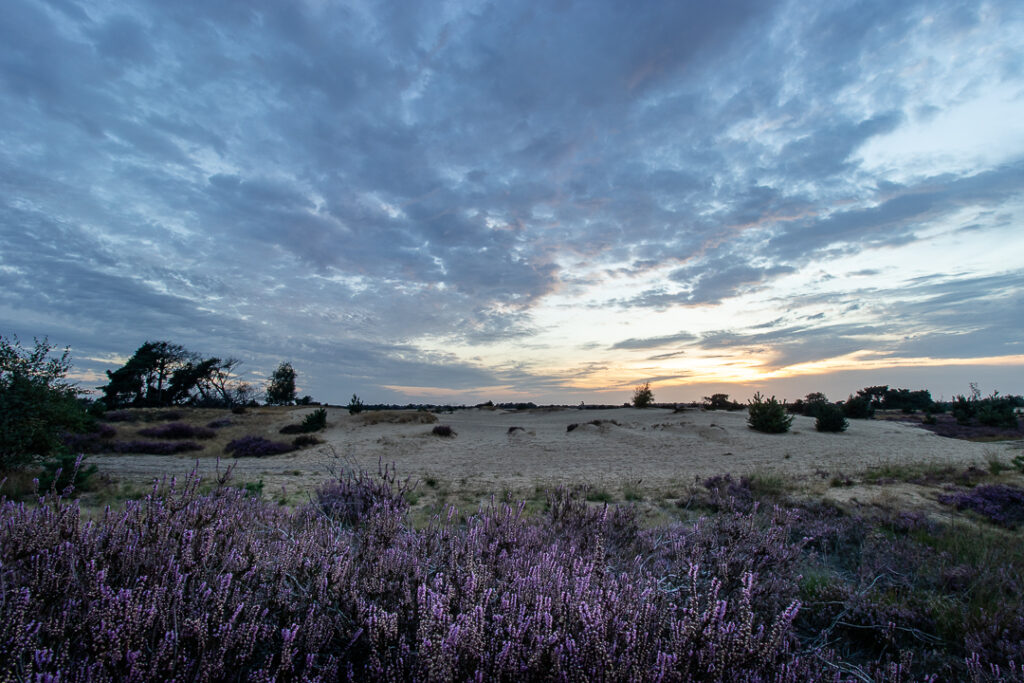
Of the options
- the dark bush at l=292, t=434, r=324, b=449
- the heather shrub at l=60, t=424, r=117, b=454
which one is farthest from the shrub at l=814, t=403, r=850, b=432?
the heather shrub at l=60, t=424, r=117, b=454

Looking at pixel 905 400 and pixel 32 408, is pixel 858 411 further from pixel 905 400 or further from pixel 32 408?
pixel 32 408

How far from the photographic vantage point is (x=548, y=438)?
70.9ft

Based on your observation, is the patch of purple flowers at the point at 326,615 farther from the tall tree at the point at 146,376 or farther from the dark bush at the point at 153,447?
the tall tree at the point at 146,376

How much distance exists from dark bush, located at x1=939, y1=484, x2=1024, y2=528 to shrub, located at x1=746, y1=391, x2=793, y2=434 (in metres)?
13.7

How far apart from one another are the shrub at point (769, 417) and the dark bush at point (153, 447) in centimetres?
2527

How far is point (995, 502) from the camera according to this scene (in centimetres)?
727

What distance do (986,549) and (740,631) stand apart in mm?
4927

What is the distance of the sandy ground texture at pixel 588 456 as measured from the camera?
11484 mm

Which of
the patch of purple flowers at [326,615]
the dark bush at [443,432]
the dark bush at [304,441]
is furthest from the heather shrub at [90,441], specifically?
the patch of purple flowers at [326,615]

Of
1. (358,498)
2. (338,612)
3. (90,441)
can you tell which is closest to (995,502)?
(358,498)

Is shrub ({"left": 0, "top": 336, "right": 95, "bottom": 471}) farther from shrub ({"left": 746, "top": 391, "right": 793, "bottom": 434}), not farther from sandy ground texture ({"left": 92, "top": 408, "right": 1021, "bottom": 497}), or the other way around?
shrub ({"left": 746, "top": 391, "right": 793, "bottom": 434})

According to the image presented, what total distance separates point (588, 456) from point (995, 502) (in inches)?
420

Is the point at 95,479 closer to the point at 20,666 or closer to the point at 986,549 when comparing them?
the point at 20,666

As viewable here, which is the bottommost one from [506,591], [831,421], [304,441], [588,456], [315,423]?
[588,456]
